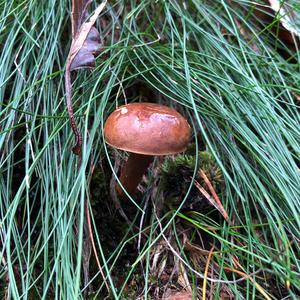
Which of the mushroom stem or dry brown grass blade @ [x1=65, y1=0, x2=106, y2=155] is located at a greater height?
dry brown grass blade @ [x1=65, y1=0, x2=106, y2=155]

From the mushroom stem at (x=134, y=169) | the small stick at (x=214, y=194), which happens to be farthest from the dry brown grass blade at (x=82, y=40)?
the small stick at (x=214, y=194)

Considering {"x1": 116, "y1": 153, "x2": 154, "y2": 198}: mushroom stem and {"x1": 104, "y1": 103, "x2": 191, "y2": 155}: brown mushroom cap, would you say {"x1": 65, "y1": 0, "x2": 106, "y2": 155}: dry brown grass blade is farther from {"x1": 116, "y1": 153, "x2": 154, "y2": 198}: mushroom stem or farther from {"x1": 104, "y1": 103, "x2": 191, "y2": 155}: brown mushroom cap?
{"x1": 116, "y1": 153, "x2": 154, "y2": 198}: mushroom stem

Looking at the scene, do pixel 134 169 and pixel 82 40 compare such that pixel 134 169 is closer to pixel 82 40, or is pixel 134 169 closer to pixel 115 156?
pixel 115 156

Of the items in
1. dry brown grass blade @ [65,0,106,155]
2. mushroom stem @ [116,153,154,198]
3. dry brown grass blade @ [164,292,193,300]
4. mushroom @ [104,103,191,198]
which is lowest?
dry brown grass blade @ [164,292,193,300]

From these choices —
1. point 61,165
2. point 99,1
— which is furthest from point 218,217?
point 99,1

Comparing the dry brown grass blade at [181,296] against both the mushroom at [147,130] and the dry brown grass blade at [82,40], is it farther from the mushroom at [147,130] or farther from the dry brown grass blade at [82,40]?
the dry brown grass blade at [82,40]

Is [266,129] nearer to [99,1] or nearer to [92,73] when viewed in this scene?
[92,73]

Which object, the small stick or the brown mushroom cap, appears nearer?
the brown mushroom cap

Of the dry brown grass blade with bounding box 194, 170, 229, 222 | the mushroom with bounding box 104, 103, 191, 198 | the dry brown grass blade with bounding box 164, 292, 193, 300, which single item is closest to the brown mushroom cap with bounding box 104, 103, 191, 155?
the mushroom with bounding box 104, 103, 191, 198
